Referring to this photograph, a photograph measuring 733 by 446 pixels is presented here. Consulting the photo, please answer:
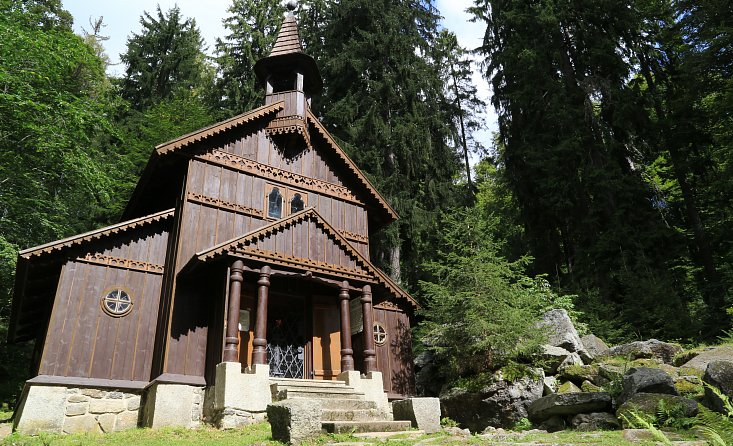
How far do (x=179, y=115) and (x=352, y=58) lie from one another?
10.0 m

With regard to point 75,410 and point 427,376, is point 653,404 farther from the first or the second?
point 75,410

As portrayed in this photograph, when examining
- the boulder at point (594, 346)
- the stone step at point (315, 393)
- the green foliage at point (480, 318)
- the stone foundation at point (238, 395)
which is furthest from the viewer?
the boulder at point (594, 346)

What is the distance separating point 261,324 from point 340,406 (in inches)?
104

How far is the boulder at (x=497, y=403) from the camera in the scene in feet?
39.4

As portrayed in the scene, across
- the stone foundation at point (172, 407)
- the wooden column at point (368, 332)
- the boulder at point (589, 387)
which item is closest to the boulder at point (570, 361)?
the boulder at point (589, 387)

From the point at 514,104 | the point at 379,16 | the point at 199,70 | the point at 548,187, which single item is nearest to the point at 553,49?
the point at 514,104

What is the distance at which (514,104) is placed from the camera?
2534cm

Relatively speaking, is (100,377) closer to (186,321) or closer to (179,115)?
(186,321)

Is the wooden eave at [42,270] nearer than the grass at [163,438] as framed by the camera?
No

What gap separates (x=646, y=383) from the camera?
909 cm

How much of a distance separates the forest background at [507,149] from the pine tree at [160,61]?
2.34m

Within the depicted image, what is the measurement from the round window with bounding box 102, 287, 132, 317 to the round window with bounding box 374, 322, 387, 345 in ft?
22.4

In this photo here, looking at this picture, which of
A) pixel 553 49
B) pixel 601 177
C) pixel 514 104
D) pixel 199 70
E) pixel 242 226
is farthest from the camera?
pixel 199 70

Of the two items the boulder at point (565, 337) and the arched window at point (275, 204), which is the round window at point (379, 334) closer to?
the arched window at point (275, 204)
